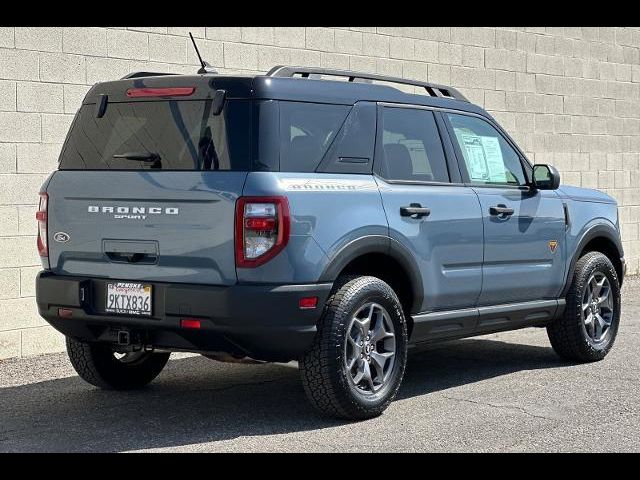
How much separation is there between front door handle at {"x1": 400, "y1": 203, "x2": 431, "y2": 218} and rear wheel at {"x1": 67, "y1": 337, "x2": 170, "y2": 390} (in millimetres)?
1998

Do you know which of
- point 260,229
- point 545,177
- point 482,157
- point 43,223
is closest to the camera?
point 260,229

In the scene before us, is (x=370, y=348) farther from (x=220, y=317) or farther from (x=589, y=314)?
(x=589, y=314)

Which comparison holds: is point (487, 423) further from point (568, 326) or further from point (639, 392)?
point (568, 326)

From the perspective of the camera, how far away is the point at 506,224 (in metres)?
7.92

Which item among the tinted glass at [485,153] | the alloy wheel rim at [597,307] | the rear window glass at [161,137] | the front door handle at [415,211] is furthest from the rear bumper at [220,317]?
the alloy wheel rim at [597,307]

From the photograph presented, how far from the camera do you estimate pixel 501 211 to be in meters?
7.84

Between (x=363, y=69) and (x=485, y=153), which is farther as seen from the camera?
(x=363, y=69)

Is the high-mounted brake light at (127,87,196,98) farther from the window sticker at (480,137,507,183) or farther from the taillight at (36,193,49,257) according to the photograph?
the window sticker at (480,137,507,183)

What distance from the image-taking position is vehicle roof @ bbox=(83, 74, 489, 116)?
21.1ft

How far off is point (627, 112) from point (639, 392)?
8.50 m

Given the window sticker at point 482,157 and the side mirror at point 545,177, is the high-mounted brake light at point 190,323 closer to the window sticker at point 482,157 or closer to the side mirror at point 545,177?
the window sticker at point 482,157

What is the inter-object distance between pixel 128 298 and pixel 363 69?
218 inches

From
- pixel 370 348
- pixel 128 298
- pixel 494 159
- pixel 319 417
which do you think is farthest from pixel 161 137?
pixel 494 159
